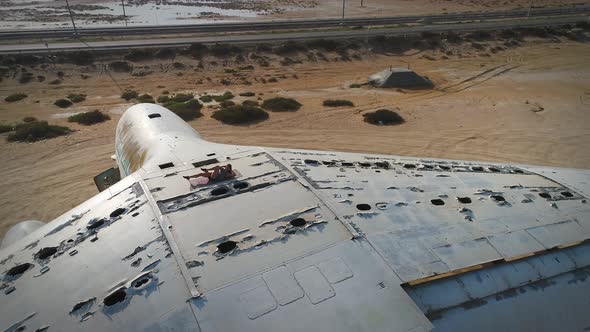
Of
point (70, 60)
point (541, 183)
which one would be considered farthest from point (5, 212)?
point (70, 60)

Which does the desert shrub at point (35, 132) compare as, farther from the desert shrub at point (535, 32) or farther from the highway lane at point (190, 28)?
the desert shrub at point (535, 32)

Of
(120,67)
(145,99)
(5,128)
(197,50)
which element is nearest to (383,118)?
(145,99)

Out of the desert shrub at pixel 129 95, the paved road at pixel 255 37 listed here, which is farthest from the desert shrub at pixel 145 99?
the paved road at pixel 255 37

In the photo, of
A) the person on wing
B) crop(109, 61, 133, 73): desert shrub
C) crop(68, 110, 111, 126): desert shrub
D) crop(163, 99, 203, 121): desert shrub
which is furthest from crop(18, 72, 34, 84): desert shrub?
the person on wing

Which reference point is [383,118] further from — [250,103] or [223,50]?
[223,50]

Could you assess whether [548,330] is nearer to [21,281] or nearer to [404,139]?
[21,281]
